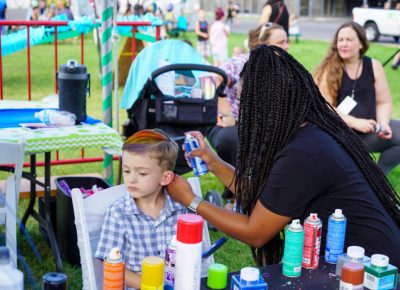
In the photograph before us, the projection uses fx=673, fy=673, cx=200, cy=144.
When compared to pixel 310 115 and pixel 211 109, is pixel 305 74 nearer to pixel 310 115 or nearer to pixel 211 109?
pixel 310 115

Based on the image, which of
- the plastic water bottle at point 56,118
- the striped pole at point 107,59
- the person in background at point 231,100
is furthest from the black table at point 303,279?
the person in background at point 231,100

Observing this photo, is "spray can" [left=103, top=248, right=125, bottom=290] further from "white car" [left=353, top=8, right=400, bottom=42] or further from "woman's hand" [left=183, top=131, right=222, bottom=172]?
"white car" [left=353, top=8, right=400, bottom=42]

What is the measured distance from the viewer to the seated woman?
220 inches

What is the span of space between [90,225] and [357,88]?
343cm

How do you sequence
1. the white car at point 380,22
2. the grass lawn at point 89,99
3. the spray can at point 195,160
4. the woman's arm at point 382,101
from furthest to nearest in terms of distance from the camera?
the white car at point 380,22 < the woman's arm at point 382,101 < the grass lawn at point 89,99 < the spray can at point 195,160

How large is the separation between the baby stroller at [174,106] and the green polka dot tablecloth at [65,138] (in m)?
0.88

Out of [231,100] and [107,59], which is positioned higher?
[107,59]

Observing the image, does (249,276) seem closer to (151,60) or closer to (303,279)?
(303,279)

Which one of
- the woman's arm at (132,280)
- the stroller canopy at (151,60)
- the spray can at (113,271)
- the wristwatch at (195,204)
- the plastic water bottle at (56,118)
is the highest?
the stroller canopy at (151,60)

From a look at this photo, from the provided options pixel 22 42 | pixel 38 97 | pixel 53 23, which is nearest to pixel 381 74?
pixel 53 23

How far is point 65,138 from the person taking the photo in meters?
3.58

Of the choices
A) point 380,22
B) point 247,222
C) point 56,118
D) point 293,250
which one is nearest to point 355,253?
point 293,250

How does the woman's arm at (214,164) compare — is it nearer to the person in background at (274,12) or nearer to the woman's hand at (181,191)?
the woman's hand at (181,191)

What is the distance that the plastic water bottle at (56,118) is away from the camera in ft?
12.4
